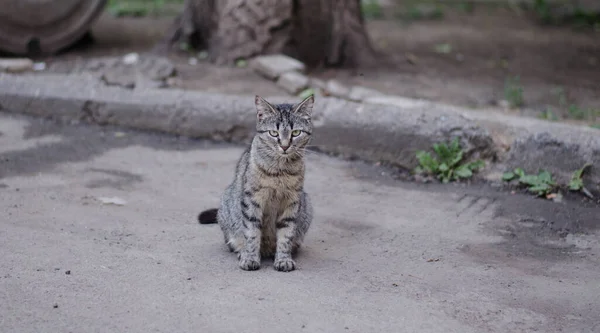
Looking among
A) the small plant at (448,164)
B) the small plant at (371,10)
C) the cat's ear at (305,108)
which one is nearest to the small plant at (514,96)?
the small plant at (448,164)

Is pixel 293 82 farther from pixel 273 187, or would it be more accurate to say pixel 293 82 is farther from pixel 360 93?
pixel 273 187

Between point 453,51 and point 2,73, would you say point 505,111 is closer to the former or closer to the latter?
point 453,51

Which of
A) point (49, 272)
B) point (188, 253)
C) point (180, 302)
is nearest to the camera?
point (180, 302)

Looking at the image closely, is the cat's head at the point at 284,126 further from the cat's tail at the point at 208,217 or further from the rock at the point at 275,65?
the rock at the point at 275,65

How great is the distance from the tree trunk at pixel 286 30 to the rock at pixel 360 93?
1.24 metres

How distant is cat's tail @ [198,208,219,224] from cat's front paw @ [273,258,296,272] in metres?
0.86

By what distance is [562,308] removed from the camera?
4.20 meters

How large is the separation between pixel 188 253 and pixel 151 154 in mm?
2264

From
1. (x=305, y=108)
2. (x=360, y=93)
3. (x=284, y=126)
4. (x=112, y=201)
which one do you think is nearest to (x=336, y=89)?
(x=360, y=93)

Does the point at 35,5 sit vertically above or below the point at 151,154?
above

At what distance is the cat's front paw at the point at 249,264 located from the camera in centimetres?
455

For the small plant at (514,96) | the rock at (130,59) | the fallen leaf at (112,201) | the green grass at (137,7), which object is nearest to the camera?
the fallen leaf at (112,201)

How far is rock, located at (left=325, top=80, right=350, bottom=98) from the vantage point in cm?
766

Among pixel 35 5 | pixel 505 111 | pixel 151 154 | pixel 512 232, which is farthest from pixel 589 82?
pixel 35 5
